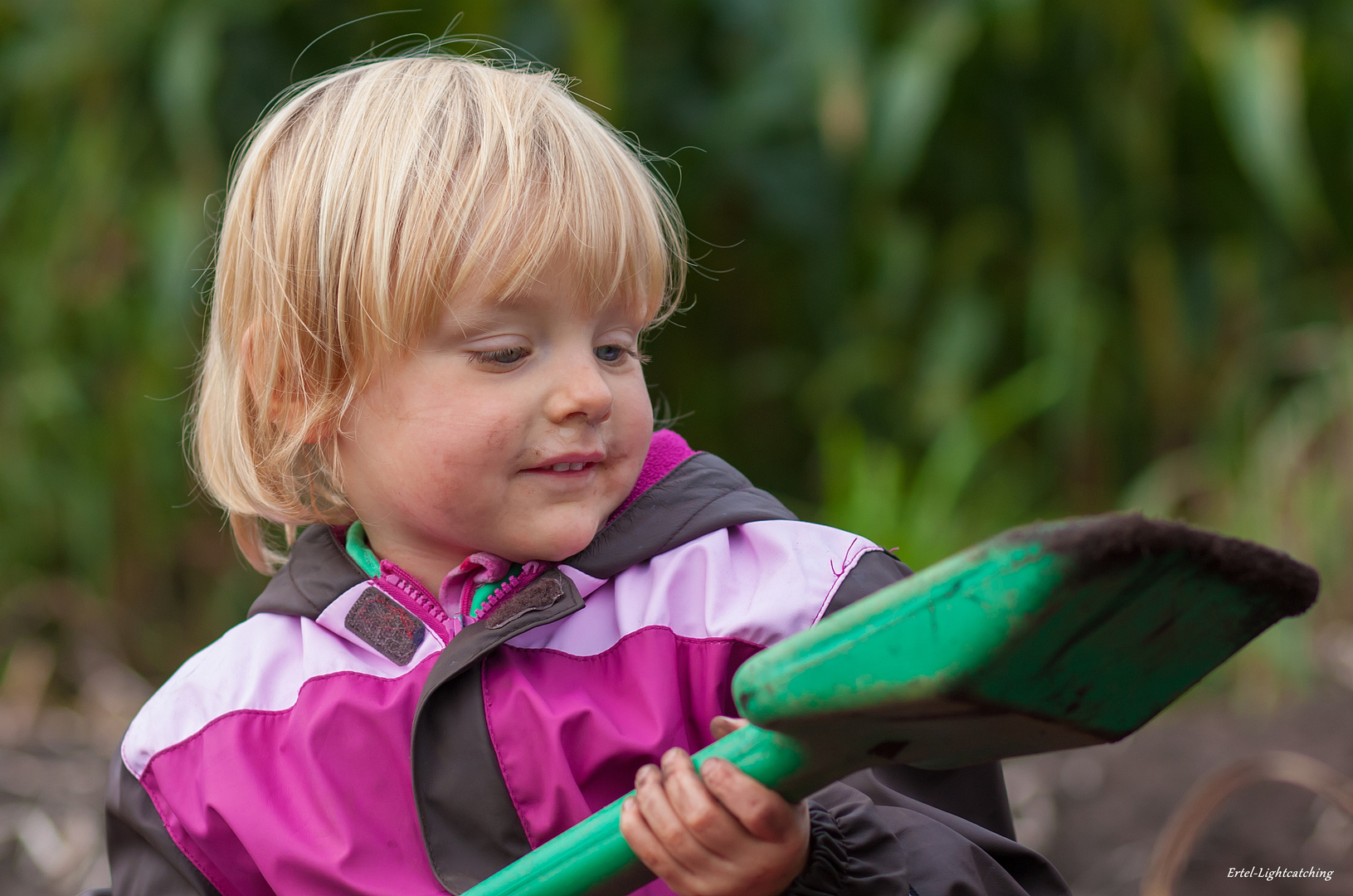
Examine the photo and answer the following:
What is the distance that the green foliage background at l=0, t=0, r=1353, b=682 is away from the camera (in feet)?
8.01

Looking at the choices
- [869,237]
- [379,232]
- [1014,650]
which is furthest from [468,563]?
[869,237]

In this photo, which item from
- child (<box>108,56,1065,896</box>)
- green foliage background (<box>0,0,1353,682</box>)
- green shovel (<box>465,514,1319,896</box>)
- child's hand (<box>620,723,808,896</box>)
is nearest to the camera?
green shovel (<box>465,514,1319,896</box>)

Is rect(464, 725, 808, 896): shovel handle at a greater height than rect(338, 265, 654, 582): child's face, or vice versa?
rect(338, 265, 654, 582): child's face

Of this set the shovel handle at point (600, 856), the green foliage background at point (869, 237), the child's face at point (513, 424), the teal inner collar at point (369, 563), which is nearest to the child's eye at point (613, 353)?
the child's face at point (513, 424)

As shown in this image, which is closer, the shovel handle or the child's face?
the shovel handle

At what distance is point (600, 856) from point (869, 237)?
201cm

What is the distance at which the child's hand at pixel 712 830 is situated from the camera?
0.71 m

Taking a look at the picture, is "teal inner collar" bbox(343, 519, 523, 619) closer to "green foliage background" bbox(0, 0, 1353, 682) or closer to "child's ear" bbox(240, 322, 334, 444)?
"child's ear" bbox(240, 322, 334, 444)

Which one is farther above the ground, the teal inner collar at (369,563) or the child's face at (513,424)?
the child's face at (513,424)

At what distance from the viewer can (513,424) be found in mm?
881

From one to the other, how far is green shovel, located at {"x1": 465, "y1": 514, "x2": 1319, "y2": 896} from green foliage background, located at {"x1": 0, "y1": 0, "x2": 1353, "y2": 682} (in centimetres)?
162

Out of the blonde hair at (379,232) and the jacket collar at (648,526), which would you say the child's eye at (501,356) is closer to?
the blonde hair at (379,232)

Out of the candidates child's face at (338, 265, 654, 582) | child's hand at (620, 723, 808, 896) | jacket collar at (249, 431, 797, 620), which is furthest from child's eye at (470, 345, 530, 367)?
child's hand at (620, 723, 808, 896)

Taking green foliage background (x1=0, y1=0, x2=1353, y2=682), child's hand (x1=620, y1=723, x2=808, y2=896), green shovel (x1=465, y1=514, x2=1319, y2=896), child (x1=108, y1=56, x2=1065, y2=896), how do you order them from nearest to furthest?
green shovel (x1=465, y1=514, x2=1319, y2=896), child's hand (x1=620, y1=723, x2=808, y2=896), child (x1=108, y1=56, x2=1065, y2=896), green foliage background (x1=0, y1=0, x2=1353, y2=682)
